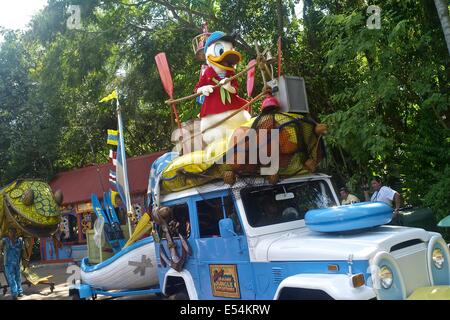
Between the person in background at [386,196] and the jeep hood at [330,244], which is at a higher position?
the person in background at [386,196]

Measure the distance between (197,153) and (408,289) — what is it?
2447 mm

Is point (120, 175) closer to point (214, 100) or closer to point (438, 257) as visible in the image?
point (214, 100)

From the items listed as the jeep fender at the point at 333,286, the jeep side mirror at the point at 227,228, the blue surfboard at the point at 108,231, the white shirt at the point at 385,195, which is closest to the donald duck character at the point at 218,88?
the jeep side mirror at the point at 227,228

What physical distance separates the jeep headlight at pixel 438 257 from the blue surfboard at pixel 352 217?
1.61 ft

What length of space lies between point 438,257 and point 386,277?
2.74 feet

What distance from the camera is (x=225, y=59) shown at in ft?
19.0

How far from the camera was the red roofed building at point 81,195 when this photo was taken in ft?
50.4

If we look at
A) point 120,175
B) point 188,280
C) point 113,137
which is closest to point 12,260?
point 120,175

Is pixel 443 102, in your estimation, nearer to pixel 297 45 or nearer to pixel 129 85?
pixel 297 45

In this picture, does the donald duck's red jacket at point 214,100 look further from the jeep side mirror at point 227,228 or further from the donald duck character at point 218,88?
the jeep side mirror at point 227,228

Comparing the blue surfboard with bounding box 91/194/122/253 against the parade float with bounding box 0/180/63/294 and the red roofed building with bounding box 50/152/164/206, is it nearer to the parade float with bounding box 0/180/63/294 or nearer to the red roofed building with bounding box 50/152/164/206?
the parade float with bounding box 0/180/63/294

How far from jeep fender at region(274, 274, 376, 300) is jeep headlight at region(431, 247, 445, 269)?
3.02 feet

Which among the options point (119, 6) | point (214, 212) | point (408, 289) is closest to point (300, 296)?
point (408, 289)
